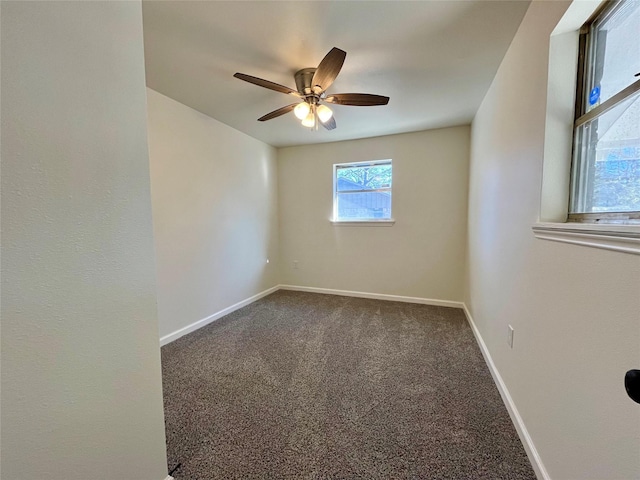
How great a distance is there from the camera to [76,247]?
774 mm

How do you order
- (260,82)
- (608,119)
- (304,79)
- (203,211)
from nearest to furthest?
(608,119), (260,82), (304,79), (203,211)

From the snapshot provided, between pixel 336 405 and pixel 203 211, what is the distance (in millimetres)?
2297

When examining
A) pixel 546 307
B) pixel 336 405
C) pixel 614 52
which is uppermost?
pixel 614 52

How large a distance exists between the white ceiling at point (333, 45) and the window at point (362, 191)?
115cm

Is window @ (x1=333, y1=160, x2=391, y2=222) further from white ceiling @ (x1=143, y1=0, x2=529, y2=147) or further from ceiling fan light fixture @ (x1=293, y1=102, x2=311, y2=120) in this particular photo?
ceiling fan light fixture @ (x1=293, y1=102, x2=311, y2=120)

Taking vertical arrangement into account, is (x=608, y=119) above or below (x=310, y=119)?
below

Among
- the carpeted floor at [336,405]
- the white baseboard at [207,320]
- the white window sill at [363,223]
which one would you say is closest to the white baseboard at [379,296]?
the white baseboard at [207,320]

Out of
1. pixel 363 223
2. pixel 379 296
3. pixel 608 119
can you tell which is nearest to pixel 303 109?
pixel 608 119

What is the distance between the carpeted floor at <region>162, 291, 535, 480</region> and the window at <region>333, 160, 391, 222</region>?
169 centimetres

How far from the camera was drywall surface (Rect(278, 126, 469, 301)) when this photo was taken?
337cm

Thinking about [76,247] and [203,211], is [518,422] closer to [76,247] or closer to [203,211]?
[76,247]

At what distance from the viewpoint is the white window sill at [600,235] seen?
26.6 inches

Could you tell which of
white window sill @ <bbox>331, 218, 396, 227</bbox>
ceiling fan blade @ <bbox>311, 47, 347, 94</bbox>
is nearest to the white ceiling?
ceiling fan blade @ <bbox>311, 47, 347, 94</bbox>

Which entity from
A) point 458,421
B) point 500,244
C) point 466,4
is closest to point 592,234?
point 500,244
